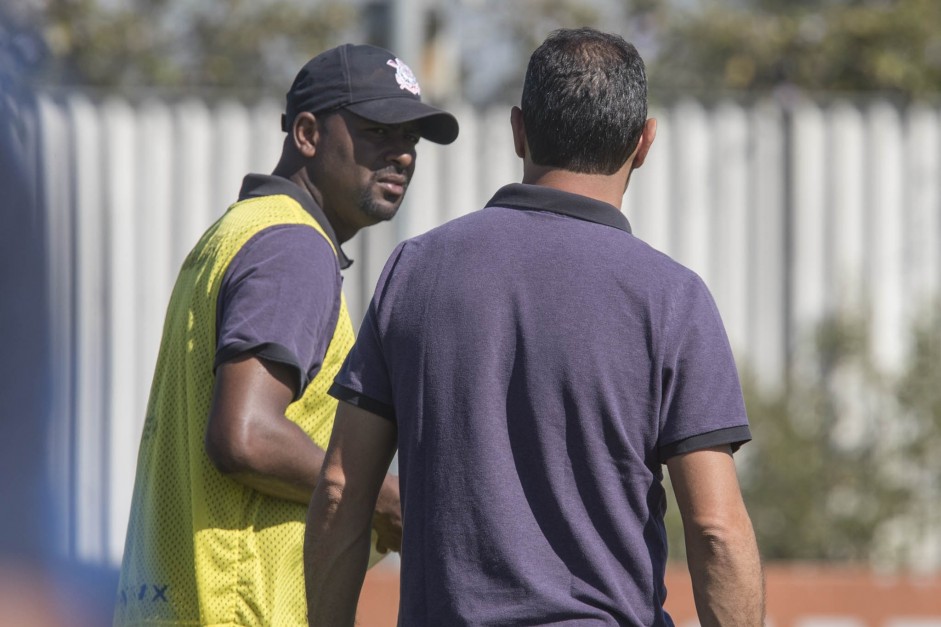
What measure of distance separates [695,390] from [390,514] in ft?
2.65

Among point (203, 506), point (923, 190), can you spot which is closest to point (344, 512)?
point (203, 506)

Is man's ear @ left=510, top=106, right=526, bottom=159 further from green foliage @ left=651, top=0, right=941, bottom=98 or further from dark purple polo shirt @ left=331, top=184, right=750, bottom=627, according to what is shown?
green foliage @ left=651, top=0, right=941, bottom=98

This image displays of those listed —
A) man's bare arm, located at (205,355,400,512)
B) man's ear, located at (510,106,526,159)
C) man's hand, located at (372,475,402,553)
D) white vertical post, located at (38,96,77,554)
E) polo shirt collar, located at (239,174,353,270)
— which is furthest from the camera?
polo shirt collar, located at (239,174,353,270)

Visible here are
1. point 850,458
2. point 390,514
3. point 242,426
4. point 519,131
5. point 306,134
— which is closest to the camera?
point 519,131

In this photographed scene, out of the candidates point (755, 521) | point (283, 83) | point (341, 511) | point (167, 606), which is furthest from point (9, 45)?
point (283, 83)

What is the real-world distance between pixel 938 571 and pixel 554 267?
655cm

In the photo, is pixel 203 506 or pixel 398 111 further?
pixel 398 111

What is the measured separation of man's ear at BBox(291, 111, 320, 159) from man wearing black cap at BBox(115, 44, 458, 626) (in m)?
0.13

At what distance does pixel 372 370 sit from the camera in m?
2.46

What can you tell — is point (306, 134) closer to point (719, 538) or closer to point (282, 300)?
point (282, 300)

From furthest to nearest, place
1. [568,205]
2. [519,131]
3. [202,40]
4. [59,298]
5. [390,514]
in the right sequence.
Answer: [202,40] → [390,514] → [519,131] → [568,205] → [59,298]

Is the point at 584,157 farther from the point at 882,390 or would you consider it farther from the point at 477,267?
the point at 882,390

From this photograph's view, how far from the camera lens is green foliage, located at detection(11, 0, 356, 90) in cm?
1365

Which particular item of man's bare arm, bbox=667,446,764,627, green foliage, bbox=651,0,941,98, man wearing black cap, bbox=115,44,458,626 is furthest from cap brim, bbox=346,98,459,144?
green foliage, bbox=651,0,941,98
